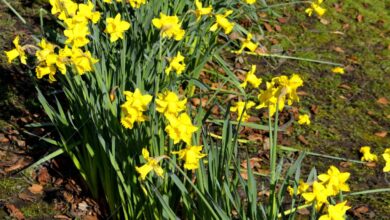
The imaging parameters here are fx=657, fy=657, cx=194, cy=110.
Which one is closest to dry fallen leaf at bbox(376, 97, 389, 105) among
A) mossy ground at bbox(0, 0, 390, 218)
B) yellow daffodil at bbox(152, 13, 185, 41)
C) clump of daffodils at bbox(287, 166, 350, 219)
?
mossy ground at bbox(0, 0, 390, 218)

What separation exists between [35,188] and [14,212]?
0.69 feet

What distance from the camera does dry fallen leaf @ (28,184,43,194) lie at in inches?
131

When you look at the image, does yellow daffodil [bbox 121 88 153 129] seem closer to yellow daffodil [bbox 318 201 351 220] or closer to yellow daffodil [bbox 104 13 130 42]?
yellow daffodil [bbox 104 13 130 42]

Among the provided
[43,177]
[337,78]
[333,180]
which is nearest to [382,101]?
[337,78]

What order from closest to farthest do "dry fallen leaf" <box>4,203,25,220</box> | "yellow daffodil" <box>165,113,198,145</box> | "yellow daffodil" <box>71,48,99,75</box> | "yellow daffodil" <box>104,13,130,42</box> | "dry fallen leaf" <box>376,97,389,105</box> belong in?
1. "yellow daffodil" <box>165,113,198,145</box>
2. "yellow daffodil" <box>71,48,99,75</box>
3. "yellow daffodil" <box>104,13,130,42</box>
4. "dry fallen leaf" <box>4,203,25,220</box>
5. "dry fallen leaf" <box>376,97,389,105</box>

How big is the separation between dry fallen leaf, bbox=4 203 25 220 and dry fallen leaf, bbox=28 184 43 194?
0.49 feet

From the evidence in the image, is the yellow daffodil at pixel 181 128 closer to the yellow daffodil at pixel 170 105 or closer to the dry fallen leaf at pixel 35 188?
the yellow daffodil at pixel 170 105

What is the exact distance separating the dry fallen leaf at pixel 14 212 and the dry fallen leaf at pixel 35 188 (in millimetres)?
148

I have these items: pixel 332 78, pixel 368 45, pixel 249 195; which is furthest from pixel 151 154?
pixel 368 45

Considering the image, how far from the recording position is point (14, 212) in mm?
3172

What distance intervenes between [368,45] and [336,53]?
42cm

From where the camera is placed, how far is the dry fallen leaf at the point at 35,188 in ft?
10.9

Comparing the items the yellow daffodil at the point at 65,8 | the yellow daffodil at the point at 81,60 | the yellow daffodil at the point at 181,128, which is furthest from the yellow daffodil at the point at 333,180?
the yellow daffodil at the point at 65,8

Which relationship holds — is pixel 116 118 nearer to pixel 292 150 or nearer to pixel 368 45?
pixel 292 150
